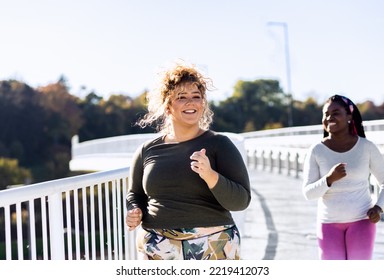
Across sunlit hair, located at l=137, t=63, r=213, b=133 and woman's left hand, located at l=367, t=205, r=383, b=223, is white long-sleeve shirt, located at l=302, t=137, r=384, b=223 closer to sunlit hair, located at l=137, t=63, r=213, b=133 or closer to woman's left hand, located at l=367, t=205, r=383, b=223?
woman's left hand, located at l=367, t=205, r=383, b=223

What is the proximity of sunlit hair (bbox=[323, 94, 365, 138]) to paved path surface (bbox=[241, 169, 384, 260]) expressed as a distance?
2442 millimetres

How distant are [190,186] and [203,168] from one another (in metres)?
0.22

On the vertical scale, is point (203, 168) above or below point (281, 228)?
above

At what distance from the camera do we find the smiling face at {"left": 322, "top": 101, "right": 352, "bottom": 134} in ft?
10.7

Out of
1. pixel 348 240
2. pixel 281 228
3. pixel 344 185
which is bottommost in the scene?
pixel 281 228

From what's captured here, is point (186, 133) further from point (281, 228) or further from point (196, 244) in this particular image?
point (281, 228)

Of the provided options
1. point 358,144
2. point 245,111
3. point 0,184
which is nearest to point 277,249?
point 358,144

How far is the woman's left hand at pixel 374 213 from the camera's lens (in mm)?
3158

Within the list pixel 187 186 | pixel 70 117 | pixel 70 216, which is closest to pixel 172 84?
pixel 187 186

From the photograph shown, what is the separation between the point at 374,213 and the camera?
10.4 feet

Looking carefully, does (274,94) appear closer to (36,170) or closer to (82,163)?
(36,170)

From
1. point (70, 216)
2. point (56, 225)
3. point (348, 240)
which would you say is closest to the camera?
point (348, 240)

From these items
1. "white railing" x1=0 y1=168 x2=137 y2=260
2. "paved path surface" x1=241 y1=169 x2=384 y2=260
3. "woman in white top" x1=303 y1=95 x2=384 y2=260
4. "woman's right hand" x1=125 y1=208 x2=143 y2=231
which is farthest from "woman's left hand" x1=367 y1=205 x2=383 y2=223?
"paved path surface" x1=241 y1=169 x2=384 y2=260

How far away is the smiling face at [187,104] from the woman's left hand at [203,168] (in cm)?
23
